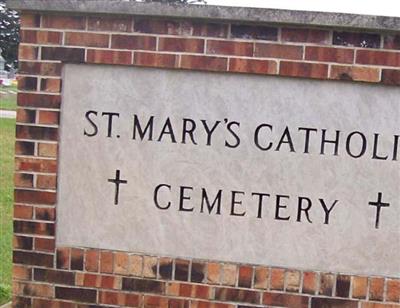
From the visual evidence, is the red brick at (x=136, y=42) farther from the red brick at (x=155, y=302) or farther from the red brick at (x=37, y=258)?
the red brick at (x=155, y=302)

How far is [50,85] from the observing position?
3301 millimetres

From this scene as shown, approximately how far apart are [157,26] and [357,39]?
98 centimetres

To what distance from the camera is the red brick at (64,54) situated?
10.7ft

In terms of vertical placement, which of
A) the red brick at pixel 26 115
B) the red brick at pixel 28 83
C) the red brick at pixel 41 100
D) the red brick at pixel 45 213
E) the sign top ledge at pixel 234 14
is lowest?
the red brick at pixel 45 213

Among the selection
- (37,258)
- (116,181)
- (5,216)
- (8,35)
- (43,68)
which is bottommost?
(5,216)

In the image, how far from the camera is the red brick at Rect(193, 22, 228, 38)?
318 cm

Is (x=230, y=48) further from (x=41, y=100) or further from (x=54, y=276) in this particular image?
(x=54, y=276)

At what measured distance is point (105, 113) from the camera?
3.31 metres

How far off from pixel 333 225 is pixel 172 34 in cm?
124

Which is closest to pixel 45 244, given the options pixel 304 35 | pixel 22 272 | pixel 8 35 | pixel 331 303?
pixel 22 272

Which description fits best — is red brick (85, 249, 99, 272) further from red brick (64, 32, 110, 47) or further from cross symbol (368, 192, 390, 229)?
cross symbol (368, 192, 390, 229)

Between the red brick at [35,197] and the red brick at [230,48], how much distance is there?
110 cm

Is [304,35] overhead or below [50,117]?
overhead

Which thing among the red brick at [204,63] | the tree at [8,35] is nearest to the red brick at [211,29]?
the red brick at [204,63]
